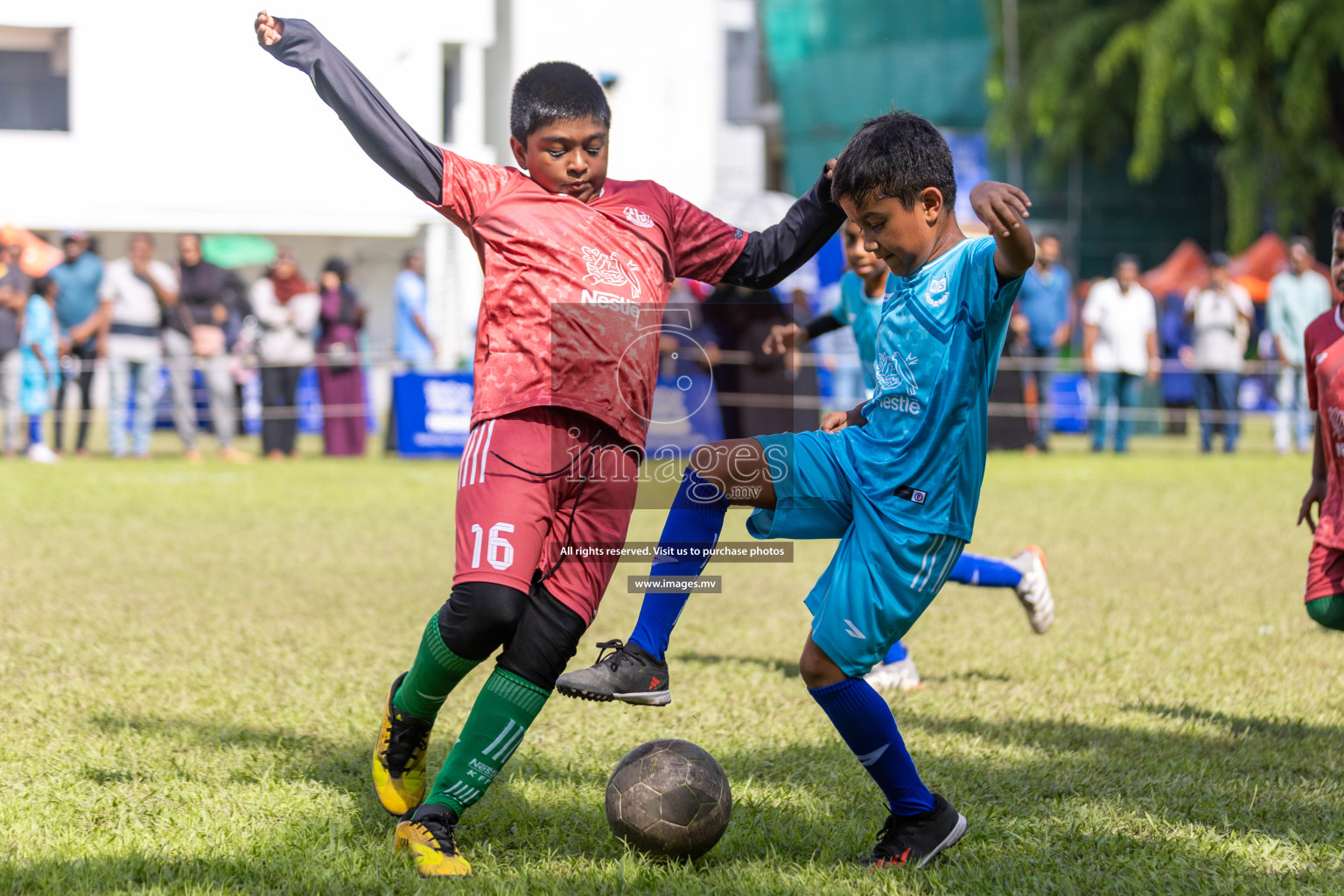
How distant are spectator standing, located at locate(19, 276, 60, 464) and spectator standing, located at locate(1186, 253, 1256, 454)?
12126 millimetres

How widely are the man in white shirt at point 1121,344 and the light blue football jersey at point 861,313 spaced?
33.1 ft

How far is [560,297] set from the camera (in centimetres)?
350

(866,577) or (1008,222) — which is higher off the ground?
(1008,222)

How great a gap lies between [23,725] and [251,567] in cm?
359

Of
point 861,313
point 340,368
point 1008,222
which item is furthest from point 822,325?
point 340,368

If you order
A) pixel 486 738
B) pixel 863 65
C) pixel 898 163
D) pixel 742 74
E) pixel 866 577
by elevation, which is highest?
pixel 742 74

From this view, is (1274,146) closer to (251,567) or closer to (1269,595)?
(1269,595)

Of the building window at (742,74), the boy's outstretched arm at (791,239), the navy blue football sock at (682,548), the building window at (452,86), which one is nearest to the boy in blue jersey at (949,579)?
the boy's outstretched arm at (791,239)

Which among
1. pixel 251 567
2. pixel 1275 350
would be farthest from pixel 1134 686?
pixel 1275 350

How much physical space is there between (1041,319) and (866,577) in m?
13.2

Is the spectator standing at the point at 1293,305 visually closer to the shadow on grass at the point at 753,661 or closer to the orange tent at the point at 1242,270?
the orange tent at the point at 1242,270

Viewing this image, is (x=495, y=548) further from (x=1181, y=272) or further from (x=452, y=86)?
(x=452, y=86)

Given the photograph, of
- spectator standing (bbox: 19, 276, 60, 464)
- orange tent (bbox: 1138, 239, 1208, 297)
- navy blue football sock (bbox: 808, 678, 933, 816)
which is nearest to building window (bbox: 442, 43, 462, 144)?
orange tent (bbox: 1138, 239, 1208, 297)

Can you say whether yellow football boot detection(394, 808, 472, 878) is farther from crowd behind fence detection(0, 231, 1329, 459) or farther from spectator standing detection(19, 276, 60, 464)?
spectator standing detection(19, 276, 60, 464)
